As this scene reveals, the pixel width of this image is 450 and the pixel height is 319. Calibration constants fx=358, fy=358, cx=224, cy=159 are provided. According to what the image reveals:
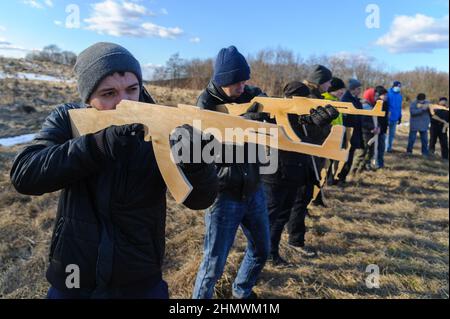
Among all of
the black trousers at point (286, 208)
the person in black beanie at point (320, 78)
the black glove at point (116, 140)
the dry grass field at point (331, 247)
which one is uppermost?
the person in black beanie at point (320, 78)

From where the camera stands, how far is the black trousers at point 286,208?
3.75 metres

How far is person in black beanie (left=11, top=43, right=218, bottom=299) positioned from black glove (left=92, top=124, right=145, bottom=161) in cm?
9

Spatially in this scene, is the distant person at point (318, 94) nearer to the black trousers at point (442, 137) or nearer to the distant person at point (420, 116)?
the distant person at point (420, 116)

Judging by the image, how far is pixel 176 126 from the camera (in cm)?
143

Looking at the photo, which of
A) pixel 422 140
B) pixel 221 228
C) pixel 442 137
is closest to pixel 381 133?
pixel 422 140

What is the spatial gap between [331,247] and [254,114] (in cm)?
285

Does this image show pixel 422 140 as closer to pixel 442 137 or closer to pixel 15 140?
pixel 442 137

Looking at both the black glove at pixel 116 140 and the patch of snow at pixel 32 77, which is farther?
the patch of snow at pixel 32 77

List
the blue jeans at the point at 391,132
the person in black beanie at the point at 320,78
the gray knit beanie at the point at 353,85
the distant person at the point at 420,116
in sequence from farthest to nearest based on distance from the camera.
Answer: the blue jeans at the point at 391,132, the distant person at the point at 420,116, the gray knit beanie at the point at 353,85, the person in black beanie at the point at 320,78

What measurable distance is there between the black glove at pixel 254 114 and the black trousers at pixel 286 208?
4.05 ft

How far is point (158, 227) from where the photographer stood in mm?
1784

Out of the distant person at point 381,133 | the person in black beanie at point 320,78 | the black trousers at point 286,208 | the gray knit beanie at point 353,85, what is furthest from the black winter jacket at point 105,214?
the distant person at point 381,133

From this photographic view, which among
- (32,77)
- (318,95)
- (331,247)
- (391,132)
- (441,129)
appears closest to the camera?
(318,95)

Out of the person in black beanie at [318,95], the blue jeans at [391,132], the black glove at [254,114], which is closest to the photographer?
the black glove at [254,114]
